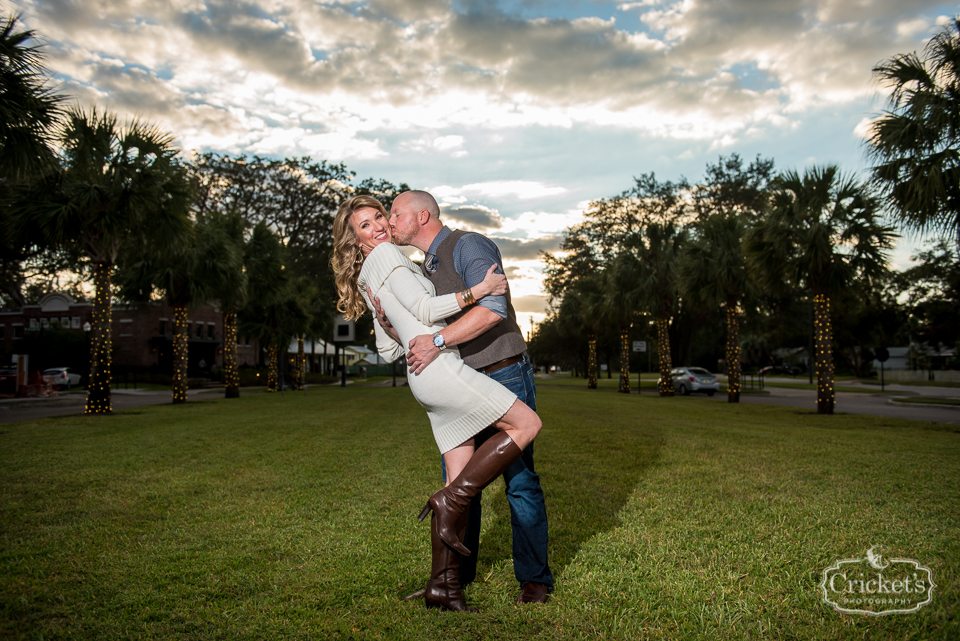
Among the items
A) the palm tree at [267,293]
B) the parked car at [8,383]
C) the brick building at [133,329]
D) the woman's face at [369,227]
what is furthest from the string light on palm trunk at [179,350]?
the woman's face at [369,227]

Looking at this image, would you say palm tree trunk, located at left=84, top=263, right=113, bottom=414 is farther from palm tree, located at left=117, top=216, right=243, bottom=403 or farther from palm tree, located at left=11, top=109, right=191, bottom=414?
palm tree, located at left=117, top=216, right=243, bottom=403

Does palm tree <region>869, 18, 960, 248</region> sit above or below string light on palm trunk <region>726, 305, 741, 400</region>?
above

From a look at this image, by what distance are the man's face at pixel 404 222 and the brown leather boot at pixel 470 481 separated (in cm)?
109

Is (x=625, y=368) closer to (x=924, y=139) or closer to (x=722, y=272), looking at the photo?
(x=722, y=272)

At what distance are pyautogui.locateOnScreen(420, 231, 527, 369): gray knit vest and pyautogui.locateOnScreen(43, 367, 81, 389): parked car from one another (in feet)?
115

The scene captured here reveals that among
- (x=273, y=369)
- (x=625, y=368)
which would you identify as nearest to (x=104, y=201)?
(x=273, y=369)

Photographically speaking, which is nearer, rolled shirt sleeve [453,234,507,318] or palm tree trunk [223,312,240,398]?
rolled shirt sleeve [453,234,507,318]

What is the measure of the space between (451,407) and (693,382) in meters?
30.1

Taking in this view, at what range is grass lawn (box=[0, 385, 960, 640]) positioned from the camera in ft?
9.00

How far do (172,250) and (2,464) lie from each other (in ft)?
33.1

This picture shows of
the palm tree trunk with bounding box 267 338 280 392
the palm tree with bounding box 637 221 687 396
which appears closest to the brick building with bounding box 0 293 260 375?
the palm tree trunk with bounding box 267 338 280 392

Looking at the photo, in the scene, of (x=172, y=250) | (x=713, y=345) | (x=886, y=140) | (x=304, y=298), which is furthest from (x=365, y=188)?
(x=713, y=345)

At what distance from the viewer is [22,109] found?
10.6m

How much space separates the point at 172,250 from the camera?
16.6 metres
